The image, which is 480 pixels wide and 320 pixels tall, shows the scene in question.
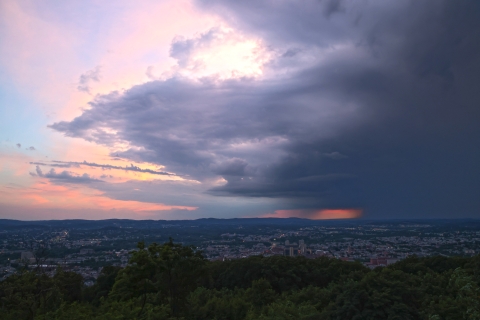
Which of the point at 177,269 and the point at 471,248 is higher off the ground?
the point at 177,269

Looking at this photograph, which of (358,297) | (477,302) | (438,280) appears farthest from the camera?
(438,280)

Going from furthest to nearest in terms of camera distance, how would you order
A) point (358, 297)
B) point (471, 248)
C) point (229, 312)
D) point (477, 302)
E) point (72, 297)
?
1. point (471, 248)
2. point (72, 297)
3. point (229, 312)
4. point (358, 297)
5. point (477, 302)

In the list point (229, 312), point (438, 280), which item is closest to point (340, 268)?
point (438, 280)

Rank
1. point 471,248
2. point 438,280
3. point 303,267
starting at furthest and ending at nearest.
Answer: point 471,248, point 303,267, point 438,280

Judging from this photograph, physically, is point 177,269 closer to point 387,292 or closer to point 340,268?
point 387,292

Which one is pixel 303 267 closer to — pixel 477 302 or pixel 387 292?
pixel 387 292

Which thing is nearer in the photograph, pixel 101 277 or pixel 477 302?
pixel 477 302

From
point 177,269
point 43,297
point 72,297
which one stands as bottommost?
point 72,297

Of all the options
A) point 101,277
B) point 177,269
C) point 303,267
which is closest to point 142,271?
point 177,269

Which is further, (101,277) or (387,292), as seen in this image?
(101,277)
